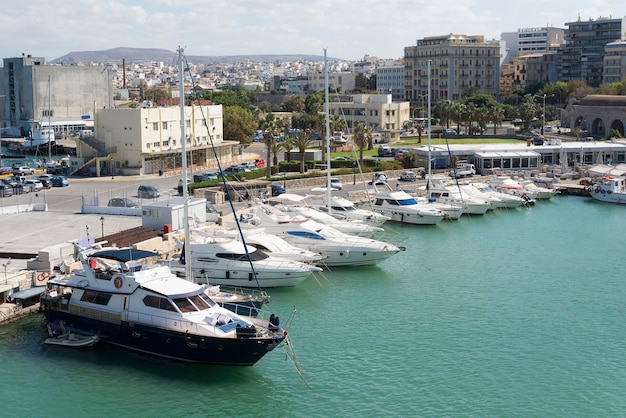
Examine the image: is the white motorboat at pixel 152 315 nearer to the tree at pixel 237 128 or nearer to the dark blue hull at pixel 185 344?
the dark blue hull at pixel 185 344

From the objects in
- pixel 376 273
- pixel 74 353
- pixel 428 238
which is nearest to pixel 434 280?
pixel 376 273

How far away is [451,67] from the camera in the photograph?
141750 millimetres

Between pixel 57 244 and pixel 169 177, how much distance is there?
29.1 meters

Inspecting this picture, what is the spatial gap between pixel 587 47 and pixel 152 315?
477ft

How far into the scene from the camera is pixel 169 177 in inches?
2569

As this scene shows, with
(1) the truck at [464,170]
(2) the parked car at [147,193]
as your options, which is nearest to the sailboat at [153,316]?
(2) the parked car at [147,193]

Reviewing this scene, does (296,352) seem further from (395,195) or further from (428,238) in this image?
(395,195)

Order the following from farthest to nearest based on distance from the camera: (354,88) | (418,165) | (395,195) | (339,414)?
(354,88) → (418,165) → (395,195) → (339,414)

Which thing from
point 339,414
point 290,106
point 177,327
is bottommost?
point 339,414

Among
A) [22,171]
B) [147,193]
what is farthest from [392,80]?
[147,193]

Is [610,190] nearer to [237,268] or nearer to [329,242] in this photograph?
[329,242]

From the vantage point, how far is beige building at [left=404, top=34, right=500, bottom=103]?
142 metres

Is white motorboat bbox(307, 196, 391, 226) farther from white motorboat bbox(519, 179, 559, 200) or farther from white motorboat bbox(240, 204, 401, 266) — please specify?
white motorboat bbox(519, 179, 559, 200)

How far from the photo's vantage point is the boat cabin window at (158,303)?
26.5 m
